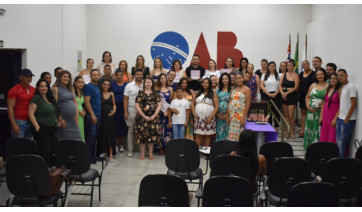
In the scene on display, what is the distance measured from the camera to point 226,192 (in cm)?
368

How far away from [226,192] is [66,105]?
11.8ft

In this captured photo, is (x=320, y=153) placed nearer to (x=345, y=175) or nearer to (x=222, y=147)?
(x=345, y=175)

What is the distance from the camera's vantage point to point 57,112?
6316 millimetres

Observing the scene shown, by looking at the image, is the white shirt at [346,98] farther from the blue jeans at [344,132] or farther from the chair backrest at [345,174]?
the chair backrest at [345,174]

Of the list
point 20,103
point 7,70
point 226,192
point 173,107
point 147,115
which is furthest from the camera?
point 7,70

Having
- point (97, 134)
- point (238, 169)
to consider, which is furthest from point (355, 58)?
point (97, 134)

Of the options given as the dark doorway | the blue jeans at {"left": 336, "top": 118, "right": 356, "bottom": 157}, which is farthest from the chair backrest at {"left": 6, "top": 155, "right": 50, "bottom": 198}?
the blue jeans at {"left": 336, "top": 118, "right": 356, "bottom": 157}

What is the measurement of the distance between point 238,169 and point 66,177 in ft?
6.10

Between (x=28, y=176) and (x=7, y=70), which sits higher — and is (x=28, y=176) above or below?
below

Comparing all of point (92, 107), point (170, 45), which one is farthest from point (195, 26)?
point (92, 107)

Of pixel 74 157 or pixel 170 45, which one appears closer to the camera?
pixel 74 157

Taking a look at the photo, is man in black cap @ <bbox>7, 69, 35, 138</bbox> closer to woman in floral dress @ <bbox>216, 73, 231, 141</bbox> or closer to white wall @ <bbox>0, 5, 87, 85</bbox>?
white wall @ <bbox>0, 5, 87, 85</bbox>

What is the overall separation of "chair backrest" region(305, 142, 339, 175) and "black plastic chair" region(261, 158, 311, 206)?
919 millimetres

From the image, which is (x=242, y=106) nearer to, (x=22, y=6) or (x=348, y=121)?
(x=348, y=121)
